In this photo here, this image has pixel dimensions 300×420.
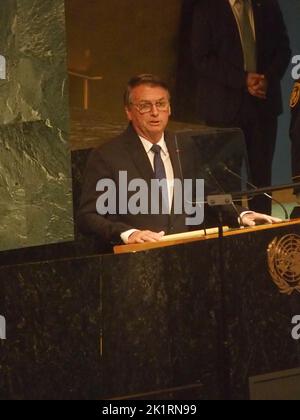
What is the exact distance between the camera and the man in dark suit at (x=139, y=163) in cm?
642

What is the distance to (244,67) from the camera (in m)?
7.50

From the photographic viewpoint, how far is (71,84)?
686 cm

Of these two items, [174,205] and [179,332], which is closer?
[179,332]

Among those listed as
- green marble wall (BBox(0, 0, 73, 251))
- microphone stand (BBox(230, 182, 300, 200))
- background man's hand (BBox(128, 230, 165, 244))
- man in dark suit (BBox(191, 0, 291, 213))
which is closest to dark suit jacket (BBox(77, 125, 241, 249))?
green marble wall (BBox(0, 0, 73, 251))

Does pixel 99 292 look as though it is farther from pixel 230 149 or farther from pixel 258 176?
pixel 258 176

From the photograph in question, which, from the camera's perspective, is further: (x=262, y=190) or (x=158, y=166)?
(x=158, y=166)

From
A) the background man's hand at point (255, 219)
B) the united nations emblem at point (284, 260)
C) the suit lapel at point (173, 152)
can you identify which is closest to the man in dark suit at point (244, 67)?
the suit lapel at point (173, 152)

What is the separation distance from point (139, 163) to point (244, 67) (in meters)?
1.26

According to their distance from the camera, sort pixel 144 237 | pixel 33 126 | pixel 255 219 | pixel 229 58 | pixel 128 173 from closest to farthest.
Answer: pixel 144 237 → pixel 255 219 → pixel 33 126 → pixel 128 173 → pixel 229 58

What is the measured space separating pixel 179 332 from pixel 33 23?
161 cm

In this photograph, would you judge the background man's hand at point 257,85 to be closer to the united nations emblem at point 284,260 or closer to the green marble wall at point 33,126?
the green marble wall at point 33,126

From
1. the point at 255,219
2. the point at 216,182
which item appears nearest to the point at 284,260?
the point at 255,219


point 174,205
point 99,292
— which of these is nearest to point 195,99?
point 174,205

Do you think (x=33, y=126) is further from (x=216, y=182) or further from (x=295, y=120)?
(x=295, y=120)
